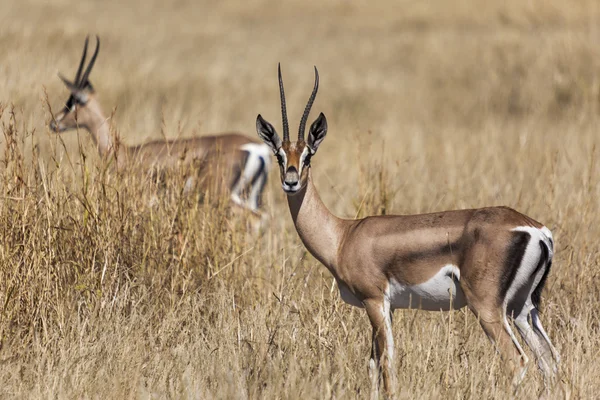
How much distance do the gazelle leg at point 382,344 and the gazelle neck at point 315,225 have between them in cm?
41

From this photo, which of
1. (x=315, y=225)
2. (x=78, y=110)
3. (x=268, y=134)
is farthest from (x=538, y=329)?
(x=78, y=110)

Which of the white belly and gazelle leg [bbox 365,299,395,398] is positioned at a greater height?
the white belly

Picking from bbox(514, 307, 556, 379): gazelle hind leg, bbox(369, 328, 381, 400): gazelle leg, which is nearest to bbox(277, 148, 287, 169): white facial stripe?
bbox(369, 328, 381, 400): gazelle leg

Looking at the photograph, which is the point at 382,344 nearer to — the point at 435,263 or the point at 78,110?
the point at 435,263

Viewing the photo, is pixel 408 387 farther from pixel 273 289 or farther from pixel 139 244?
pixel 139 244

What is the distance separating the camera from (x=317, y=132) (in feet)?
15.4

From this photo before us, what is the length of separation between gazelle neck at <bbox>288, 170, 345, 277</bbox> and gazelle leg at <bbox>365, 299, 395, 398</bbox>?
409 mm

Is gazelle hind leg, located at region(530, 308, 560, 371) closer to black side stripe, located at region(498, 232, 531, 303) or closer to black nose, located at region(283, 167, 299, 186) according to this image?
black side stripe, located at region(498, 232, 531, 303)

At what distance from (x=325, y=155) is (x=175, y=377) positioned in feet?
21.9

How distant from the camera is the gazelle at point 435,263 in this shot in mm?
3998

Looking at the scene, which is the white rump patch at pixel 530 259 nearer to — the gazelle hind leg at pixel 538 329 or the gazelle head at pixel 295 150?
the gazelle hind leg at pixel 538 329

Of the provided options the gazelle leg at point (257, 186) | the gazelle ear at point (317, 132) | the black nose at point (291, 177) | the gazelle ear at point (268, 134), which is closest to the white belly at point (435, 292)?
the black nose at point (291, 177)

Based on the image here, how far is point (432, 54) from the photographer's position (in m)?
17.4

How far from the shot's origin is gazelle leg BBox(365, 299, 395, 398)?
405 centimetres
